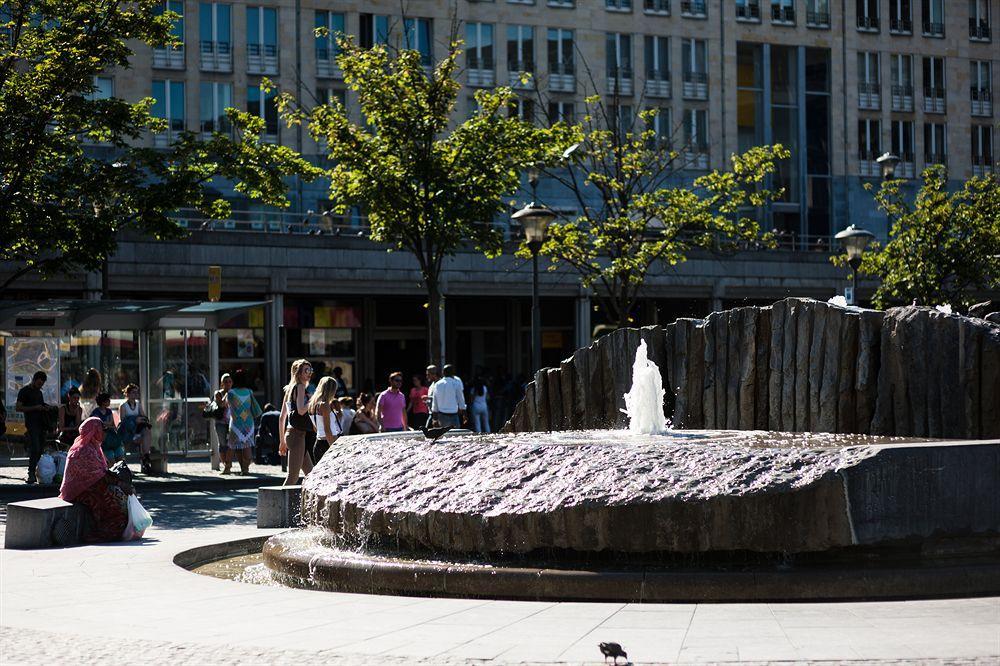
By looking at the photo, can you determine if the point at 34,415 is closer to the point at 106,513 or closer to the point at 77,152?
the point at 77,152

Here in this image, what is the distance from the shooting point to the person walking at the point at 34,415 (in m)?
23.5

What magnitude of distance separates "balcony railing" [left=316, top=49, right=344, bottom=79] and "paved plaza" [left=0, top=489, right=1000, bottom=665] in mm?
41395

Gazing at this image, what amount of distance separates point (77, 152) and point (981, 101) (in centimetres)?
4707

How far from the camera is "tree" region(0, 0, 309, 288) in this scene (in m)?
25.3

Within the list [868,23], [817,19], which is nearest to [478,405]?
[817,19]

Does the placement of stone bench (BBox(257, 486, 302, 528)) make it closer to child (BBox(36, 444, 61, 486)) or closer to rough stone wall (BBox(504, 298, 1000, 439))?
rough stone wall (BBox(504, 298, 1000, 439))

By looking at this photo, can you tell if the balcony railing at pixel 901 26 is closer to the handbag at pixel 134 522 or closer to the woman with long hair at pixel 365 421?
the woman with long hair at pixel 365 421

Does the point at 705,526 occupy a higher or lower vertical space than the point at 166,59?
lower

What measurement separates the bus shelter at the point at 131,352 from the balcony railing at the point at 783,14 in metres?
38.1

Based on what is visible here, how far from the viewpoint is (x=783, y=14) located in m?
59.7

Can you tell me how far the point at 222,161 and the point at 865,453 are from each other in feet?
65.1

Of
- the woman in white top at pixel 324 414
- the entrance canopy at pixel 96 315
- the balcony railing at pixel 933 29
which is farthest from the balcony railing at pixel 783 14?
the woman in white top at pixel 324 414

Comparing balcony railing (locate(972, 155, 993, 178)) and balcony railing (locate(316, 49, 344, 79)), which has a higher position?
balcony railing (locate(316, 49, 344, 79))

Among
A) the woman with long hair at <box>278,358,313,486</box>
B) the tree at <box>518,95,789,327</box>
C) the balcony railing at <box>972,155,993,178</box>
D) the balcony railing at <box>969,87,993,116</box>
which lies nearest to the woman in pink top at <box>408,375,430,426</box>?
the tree at <box>518,95,789,327</box>
